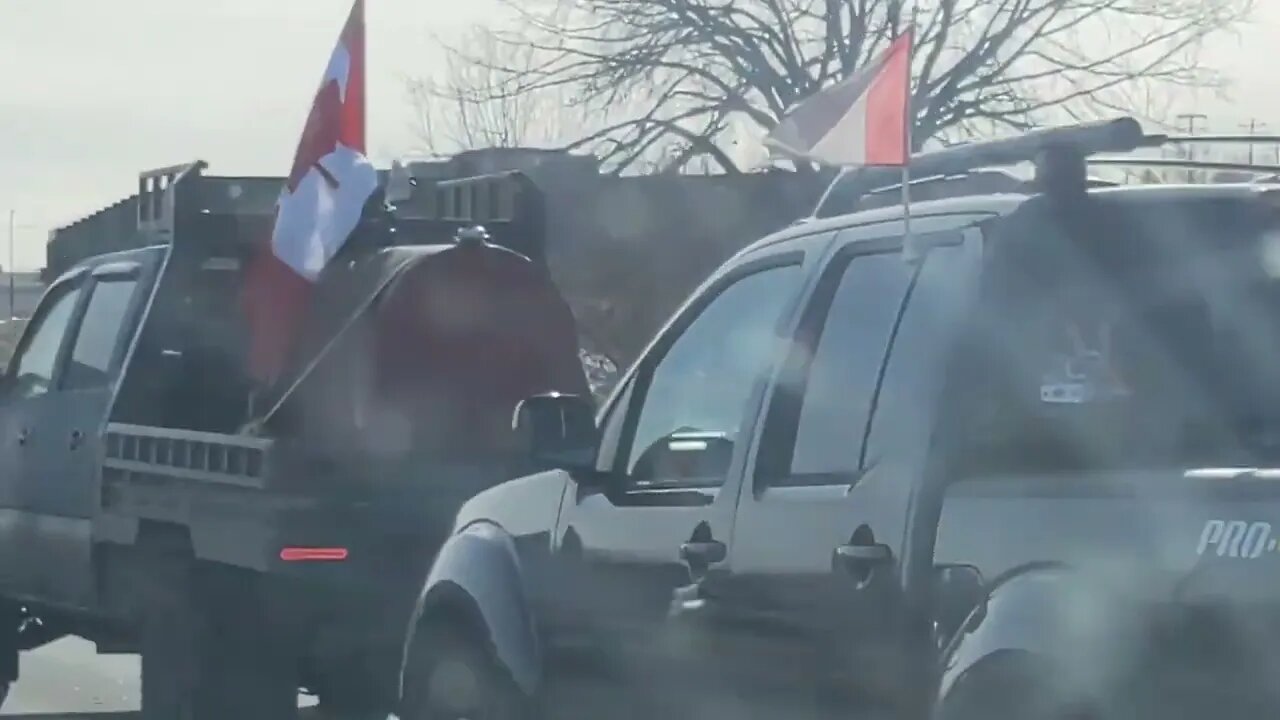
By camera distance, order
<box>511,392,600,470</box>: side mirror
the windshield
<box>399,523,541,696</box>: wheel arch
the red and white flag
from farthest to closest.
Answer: <box>399,523,541,696</box>: wheel arch, <box>511,392,600,470</box>: side mirror, the red and white flag, the windshield

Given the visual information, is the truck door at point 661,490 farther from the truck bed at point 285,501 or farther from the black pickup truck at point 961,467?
the truck bed at point 285,501

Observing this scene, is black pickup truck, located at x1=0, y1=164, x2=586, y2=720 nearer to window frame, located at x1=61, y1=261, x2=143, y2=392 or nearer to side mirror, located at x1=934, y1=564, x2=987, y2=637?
window frame, located at x1=61, y1=261, x2=143, y2=392

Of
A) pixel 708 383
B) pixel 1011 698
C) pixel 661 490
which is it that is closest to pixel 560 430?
pixel 661 490

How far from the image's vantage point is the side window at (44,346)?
10828mm

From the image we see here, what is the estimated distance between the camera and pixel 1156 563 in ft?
13.0

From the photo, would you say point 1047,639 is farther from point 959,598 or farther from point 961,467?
point 961,467

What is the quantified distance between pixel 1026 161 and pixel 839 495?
973 millimetres

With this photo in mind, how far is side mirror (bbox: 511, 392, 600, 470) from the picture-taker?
6.20 meters

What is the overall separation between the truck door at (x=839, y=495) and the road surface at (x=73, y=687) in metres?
6.40

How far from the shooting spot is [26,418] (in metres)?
10.8

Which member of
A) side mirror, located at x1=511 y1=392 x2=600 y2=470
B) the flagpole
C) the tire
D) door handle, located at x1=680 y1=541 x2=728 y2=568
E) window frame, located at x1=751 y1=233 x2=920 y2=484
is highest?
the flagpole

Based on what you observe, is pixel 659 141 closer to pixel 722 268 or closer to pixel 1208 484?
pixel 722 268

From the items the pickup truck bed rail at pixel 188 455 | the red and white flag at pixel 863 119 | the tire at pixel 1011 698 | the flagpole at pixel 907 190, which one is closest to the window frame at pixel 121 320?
the pickup truck bed rail at pixel 188 455

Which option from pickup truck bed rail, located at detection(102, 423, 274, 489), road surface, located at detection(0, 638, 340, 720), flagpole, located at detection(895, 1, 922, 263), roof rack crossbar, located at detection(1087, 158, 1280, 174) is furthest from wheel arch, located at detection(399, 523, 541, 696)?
road surface, located at detection(0, 638, 340, 720)
